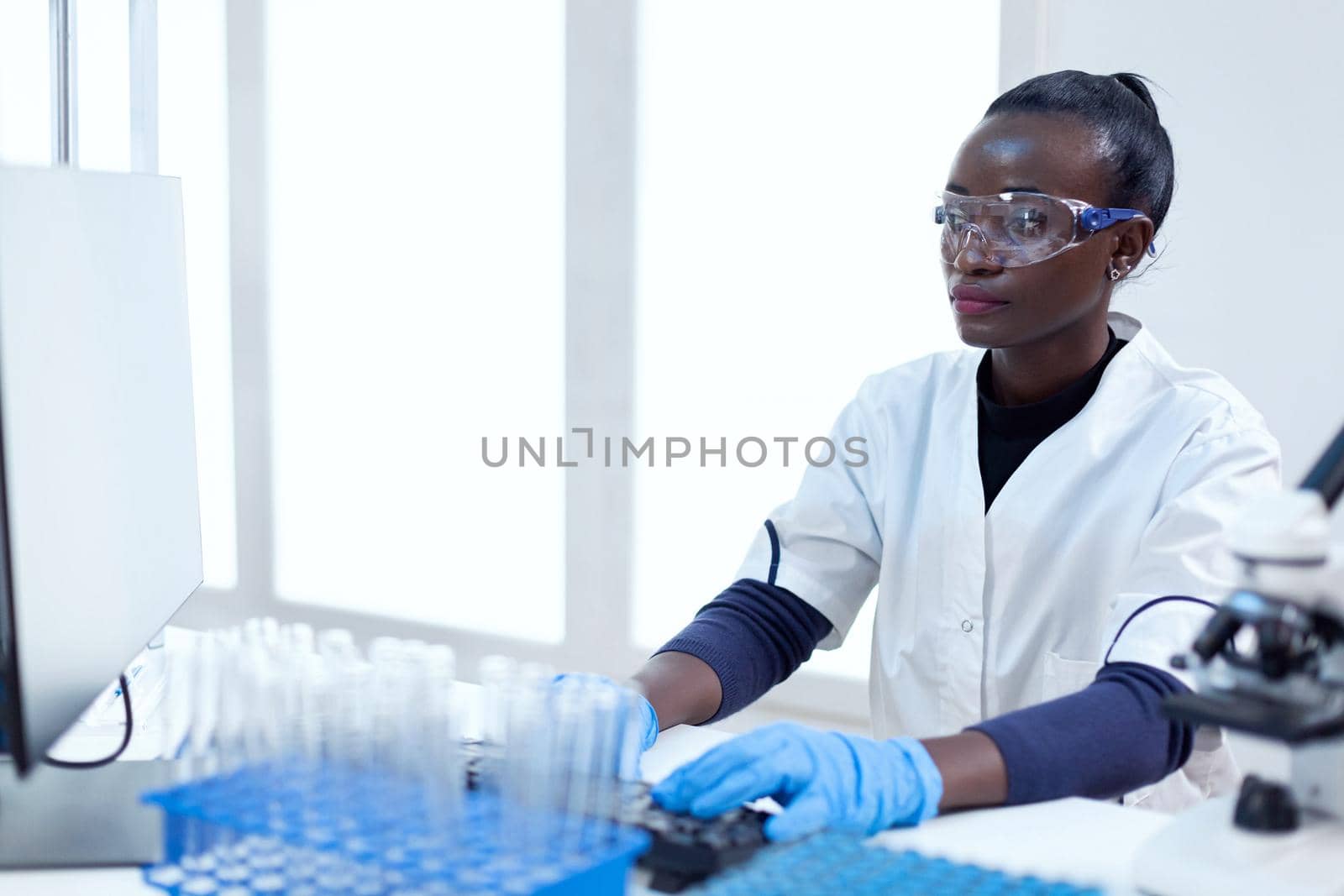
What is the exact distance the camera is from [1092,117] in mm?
1687

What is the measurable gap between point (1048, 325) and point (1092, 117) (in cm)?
27

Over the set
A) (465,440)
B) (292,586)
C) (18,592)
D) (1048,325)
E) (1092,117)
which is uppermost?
(1092,117)

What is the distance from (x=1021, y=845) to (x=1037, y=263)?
787 millimetres

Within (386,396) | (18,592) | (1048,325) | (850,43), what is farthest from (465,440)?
(18,592)

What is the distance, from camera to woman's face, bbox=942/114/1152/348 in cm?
166

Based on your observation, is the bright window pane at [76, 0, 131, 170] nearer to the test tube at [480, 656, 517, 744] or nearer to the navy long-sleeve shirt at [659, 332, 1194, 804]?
the navy long-sleeve shirt at [659, 332, 1194, 804]

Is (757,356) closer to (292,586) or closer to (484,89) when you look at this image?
(484,89)

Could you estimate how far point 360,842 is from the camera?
2.85 ft

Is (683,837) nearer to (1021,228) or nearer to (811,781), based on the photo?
(811,781)

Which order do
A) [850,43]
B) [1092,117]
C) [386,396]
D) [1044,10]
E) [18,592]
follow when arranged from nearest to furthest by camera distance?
1. [18,592]
2. [1092,117]
3. [1044,10]
4. [850,43]
5. [386,396]

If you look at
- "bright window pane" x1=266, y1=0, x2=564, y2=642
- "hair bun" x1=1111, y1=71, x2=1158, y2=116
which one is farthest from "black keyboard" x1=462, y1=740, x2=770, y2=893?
"bright window pane" x1=266, y1=0, x2=564, y2=642

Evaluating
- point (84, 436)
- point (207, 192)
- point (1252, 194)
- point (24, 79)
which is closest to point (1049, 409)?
point (1252, 194)

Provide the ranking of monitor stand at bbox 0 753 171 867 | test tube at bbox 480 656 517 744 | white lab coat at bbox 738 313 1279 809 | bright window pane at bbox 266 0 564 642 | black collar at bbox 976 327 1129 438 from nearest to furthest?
1. test tube at bbox 480 656 517 744
2. monitor stand at bbox 0 753 171 867
3. white lab coat at bbox 738 313 1279 809
4. black collar at bbox 976 327 1129 438
5. bright window pane at bbox 266 0 564 642

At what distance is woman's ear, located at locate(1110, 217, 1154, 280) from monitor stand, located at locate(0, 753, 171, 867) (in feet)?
4.25
